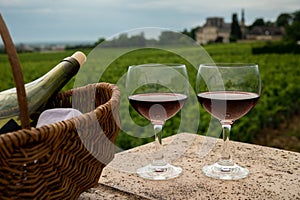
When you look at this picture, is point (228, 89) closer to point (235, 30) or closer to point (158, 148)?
point (158, 148)

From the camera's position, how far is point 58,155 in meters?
0.78

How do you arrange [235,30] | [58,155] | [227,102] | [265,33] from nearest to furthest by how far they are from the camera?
[58,155] < [227,102] < [235,30] < [265,33]

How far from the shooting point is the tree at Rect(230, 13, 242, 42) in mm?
44625

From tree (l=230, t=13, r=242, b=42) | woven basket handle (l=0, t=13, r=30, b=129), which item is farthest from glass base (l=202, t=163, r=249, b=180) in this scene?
tree (l=230, t=13, r=242, b=42)

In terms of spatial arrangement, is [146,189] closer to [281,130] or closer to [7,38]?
[7,38]

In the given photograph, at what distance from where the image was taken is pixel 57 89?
44.7 inches

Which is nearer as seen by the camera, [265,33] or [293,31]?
[293,31]

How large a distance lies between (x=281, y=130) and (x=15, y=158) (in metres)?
5.98

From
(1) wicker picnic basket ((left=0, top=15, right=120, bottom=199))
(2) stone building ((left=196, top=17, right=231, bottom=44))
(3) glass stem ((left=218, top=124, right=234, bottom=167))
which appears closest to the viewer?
(1) wicker picnic basket ((left=0, top=15, right=120, bottom=199))

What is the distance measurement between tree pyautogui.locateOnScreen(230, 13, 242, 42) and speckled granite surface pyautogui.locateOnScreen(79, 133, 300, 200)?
44117 mm

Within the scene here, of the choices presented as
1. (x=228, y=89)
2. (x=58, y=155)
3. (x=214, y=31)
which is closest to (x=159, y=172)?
(x=228, y=89)

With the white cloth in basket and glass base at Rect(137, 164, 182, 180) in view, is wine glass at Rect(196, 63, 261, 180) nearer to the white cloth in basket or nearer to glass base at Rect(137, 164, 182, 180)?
glass base at Rect(137, 164, 182, 180)

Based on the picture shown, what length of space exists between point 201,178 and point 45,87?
1.59ft

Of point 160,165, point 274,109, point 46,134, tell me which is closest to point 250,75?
point 160,165
